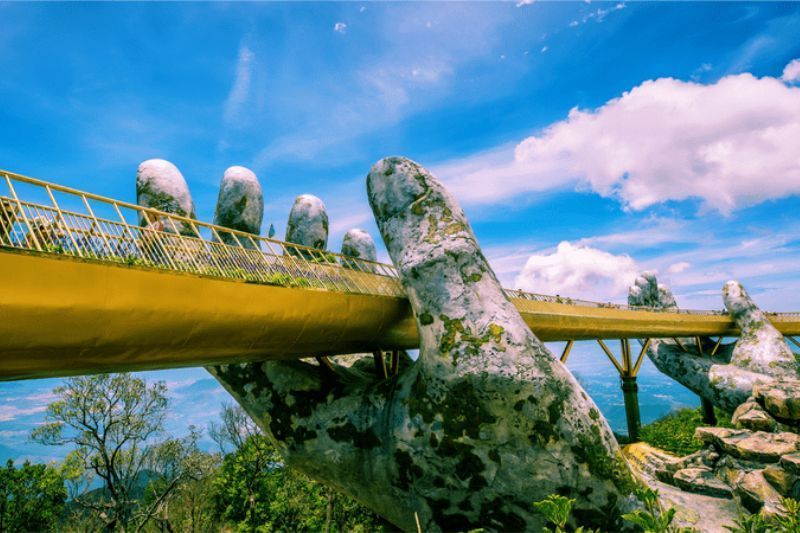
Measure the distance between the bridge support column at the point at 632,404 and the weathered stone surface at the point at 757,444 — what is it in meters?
12.4

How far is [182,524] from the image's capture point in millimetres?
29828

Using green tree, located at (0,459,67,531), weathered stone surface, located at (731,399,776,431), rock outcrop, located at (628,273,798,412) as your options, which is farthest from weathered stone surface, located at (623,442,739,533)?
green tree, located at (0,459,67,531)

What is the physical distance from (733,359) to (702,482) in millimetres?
15513

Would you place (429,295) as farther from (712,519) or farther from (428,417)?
(712,519)

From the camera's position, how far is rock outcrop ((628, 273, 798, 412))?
69.9ft

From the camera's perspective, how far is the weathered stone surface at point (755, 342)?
21.4 m

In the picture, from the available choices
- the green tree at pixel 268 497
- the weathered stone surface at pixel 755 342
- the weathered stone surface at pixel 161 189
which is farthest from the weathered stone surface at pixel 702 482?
the green tree at pixel 268 497

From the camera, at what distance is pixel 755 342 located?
2311 centimetres

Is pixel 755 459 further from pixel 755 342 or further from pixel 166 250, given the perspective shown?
pixel 755 342

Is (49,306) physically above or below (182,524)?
above

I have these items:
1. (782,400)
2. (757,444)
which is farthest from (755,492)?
(782,400)

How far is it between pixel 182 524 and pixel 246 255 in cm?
3097

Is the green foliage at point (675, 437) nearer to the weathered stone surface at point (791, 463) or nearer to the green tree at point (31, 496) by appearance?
the weathered stone surface at point (791, 463)

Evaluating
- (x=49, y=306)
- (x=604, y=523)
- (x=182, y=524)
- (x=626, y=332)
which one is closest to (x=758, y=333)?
(x=626, y=332)
